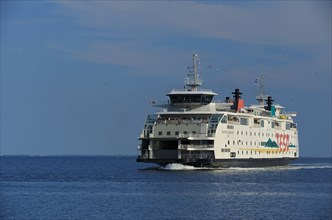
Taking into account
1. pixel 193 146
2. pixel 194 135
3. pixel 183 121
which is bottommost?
pixel 193 146

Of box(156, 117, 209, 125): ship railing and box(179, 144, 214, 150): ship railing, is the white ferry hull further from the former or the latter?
box(156, 117, 209, 125): ship railing

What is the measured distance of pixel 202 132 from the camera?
7681cm

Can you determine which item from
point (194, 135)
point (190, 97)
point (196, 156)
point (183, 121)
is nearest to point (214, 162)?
point (196, 156)

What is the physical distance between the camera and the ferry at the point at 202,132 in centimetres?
7619

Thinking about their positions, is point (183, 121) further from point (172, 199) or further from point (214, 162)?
point (172, 199)

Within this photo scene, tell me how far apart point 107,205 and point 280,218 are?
1084cm

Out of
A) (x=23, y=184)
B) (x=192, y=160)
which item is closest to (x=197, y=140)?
(x=192, y=160)

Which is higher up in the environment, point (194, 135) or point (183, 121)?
point (183, 121)

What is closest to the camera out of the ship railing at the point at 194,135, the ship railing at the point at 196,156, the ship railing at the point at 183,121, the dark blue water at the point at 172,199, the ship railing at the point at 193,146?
the dark blue water at the point at 172,199

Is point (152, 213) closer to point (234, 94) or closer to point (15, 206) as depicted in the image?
point (15, 206)

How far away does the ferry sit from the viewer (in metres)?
76.2

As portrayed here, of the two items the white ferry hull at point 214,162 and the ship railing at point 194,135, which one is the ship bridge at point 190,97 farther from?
the white ferry hull at point 214,162

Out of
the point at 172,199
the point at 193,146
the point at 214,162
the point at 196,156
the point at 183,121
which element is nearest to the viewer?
the point at 172,199

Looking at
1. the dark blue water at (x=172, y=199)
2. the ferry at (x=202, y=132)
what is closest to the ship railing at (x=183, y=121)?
the ferry at (x=202, y=132)
